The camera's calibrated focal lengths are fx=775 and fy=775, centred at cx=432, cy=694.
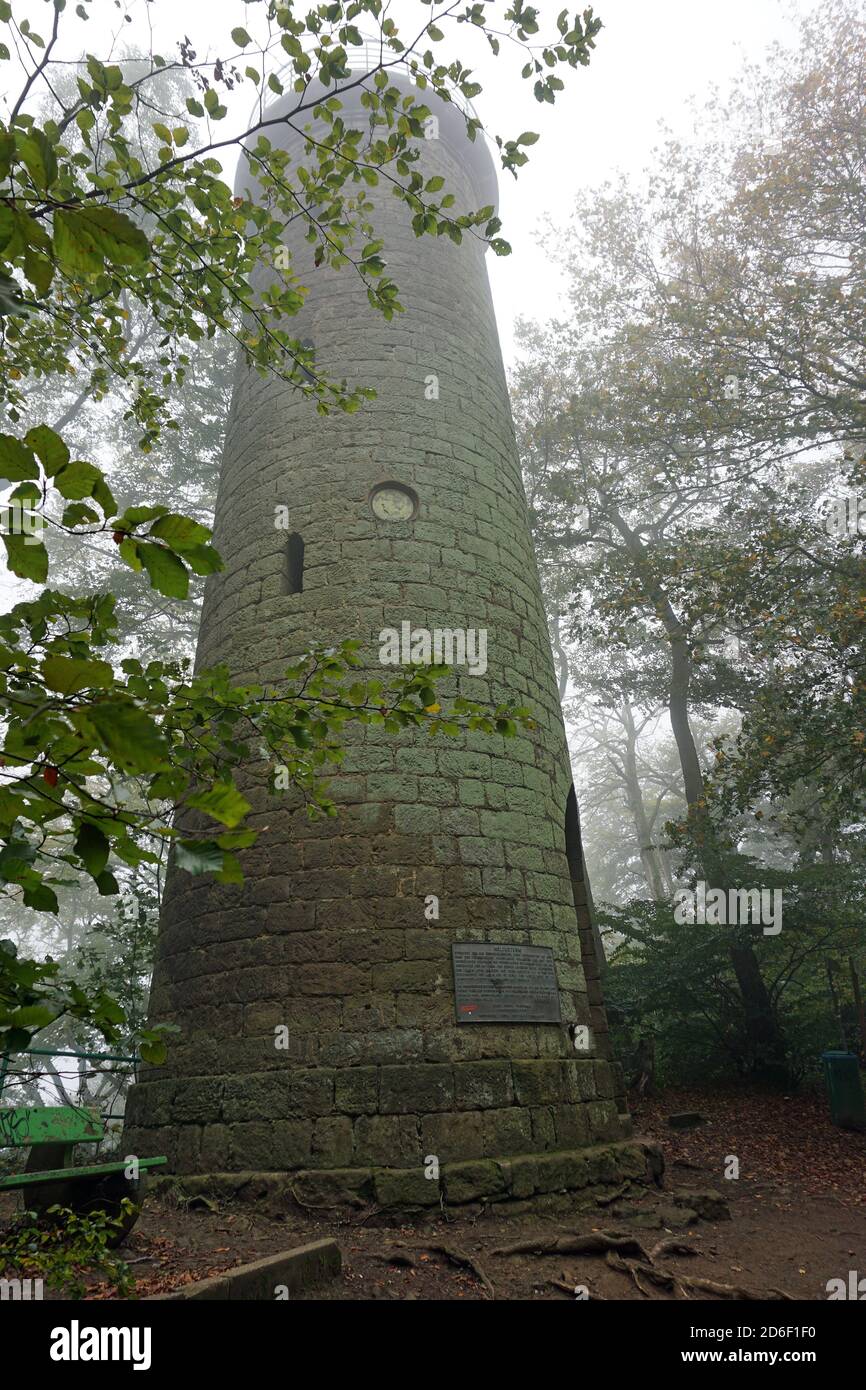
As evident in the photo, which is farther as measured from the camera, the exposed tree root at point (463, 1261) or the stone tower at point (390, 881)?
the stone tower at point (390, 881)

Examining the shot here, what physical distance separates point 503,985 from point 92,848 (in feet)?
15.3

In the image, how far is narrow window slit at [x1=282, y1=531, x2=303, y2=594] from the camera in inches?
269

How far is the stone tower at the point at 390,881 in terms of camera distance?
4949 millimetres

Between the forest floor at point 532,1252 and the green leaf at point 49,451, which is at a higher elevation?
the green leaf at point 49,451

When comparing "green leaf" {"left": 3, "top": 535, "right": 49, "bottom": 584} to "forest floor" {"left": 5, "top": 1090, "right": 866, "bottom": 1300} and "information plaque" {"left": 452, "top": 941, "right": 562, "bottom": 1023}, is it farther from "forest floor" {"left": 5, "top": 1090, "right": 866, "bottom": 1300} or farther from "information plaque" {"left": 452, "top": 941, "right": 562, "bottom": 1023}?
"information plaque" {"left": 452, "top": 941, "right": 562, "bottom": 1023}

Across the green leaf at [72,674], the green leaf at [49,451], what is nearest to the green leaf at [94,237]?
the green leaf at [49,451]

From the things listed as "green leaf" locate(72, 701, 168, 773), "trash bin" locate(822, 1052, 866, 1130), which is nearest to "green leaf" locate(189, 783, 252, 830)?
"green leaf" locate(72, 701, 168, 773)

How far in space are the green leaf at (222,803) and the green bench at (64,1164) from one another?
351cm

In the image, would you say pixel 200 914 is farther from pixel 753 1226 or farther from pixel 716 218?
pixel 716 218

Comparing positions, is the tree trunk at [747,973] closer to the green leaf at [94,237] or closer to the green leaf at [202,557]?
the green leaf at [202,557]

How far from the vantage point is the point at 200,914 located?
5949 millimetres

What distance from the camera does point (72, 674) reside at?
1199mm

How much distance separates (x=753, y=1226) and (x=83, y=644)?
20.1ft

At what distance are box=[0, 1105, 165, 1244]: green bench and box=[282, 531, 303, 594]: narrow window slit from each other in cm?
414
